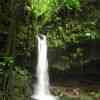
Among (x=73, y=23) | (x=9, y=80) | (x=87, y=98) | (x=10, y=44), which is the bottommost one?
(x=87, y=98)

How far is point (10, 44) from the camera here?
841cm

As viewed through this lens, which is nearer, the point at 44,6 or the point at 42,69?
the point at 42,69

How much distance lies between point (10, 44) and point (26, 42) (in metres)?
0.90

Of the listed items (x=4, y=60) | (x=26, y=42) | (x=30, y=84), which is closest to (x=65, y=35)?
(x=26, y=42)

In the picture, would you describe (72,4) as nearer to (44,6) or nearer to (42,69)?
(44,6)

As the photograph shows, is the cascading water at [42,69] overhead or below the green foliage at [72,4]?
below

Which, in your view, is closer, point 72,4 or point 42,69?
point 42,69

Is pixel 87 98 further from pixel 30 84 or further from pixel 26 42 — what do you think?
pixel 26 42

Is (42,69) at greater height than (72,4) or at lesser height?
lesser

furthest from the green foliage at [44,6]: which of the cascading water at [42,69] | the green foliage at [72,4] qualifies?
the cascading water at [42,69]

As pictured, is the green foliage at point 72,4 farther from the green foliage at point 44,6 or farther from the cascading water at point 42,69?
the cascading water at point 42,69

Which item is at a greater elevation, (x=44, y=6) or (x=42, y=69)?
(x=44, y=6)

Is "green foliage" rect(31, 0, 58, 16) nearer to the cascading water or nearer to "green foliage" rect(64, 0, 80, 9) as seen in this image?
"green foliage" rect(64, 0, 80, 9)

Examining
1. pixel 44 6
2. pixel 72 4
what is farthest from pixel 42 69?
pixel 72 4
